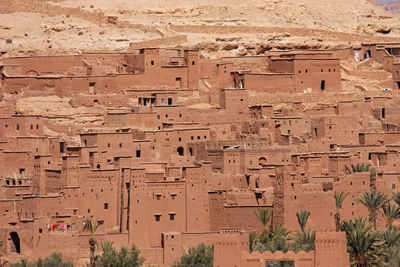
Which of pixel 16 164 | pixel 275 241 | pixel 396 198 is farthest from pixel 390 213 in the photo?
pixel 16 164

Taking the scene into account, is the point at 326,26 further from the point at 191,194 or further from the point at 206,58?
the point at 191,194

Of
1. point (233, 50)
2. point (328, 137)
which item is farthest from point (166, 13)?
point (328, 137)

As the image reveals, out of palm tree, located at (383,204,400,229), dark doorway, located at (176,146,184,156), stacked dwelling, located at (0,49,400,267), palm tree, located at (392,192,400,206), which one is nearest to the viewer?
stacked dwelling, located at (0,49,400,267)

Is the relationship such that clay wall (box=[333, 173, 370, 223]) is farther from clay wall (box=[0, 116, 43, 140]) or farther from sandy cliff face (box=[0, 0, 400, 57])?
sandy cliff face (box=[0, 0, 400, 57])

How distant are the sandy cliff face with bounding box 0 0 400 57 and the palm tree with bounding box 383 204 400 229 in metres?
14.9

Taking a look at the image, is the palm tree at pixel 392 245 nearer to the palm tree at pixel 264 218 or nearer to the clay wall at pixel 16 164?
the palm tree at pixel 264 218

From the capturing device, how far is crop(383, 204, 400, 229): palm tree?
166ft

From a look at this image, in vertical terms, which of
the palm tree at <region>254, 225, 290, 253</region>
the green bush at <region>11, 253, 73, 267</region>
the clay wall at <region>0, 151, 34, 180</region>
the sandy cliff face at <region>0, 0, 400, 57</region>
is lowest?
the green bush at <region>11, 253, 73, 267</region>

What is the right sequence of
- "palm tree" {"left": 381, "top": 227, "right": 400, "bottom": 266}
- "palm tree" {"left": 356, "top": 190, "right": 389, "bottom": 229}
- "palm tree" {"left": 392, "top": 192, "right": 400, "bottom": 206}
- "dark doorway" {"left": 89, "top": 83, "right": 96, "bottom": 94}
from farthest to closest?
"dark doorway" {"left": 89, "top": 83, "right": 96, "bottom": 94} < "palm tree" {"left": 392, "top": 192, "right": 400, "bottom": 206} < "palm tree" {"left": 356, "top": 190, "right": 389, "bottom": 229} < "palm tree" {"left": 381, "top": 227, "right": 400, "bottom": 266}

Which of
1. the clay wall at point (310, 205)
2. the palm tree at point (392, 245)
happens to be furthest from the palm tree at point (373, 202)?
the clay wall at point (310, 205)

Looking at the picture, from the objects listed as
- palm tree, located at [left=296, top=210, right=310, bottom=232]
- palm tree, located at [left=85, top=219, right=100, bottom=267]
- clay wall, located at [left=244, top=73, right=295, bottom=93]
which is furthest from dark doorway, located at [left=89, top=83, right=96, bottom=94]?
palm tree, located at [left=296, top=210, right=310, bottom=232]

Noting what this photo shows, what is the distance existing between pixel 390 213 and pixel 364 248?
3.80m

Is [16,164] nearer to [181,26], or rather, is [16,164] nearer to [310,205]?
[310,205]

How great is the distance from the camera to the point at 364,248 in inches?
1854
